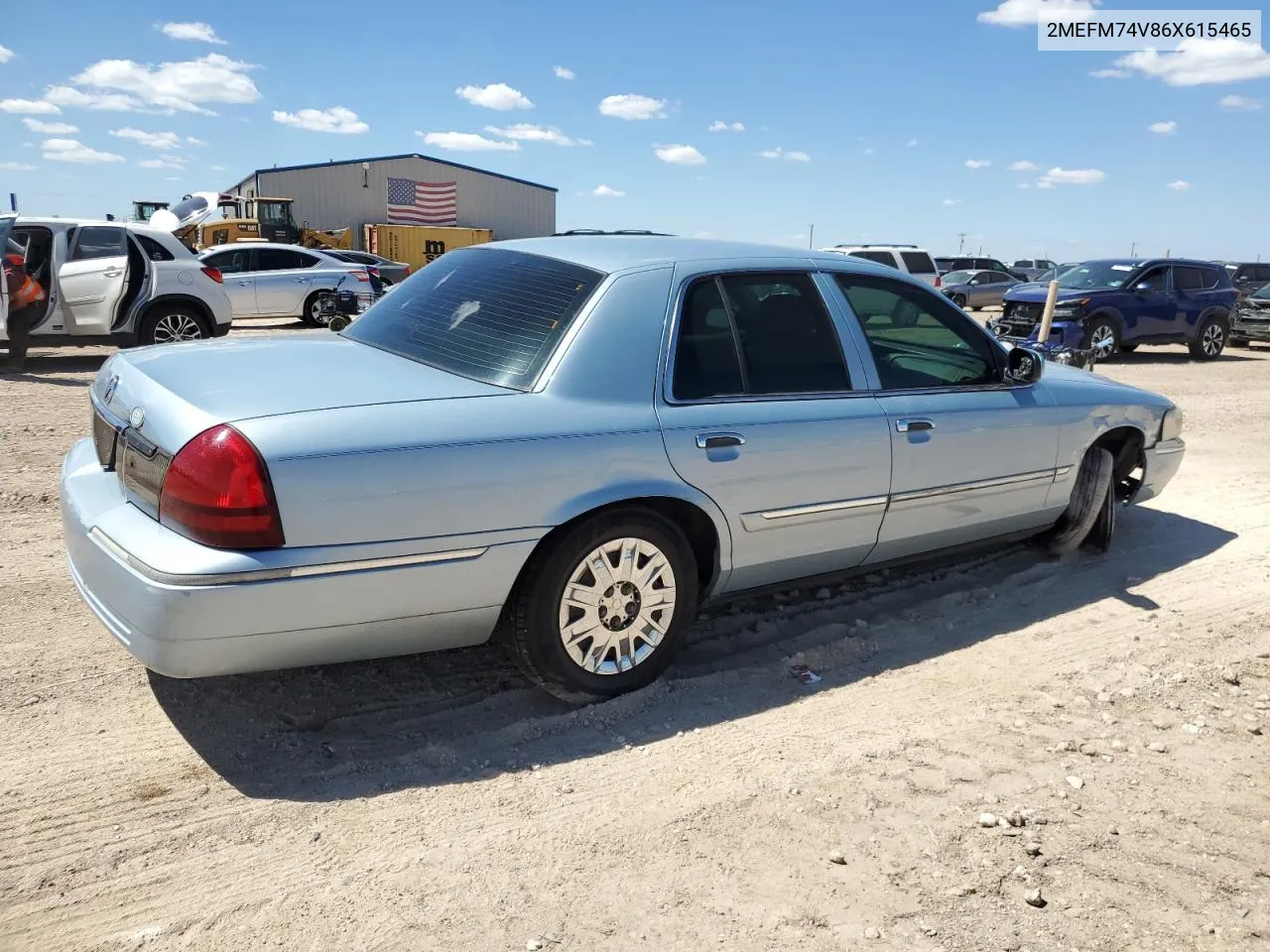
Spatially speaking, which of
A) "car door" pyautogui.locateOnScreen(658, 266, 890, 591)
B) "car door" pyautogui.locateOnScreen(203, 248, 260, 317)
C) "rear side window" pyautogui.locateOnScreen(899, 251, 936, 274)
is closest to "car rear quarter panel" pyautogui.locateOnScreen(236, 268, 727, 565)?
"car door" pyautogui.locateOnScreen(658, 266, 890, 591)

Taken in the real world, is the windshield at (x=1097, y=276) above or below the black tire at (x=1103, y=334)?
above

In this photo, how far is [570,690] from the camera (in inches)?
139

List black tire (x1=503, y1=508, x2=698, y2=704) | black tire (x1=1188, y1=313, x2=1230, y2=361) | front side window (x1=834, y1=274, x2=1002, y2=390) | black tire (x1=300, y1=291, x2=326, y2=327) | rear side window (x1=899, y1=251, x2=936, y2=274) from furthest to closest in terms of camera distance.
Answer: rear side window (x1=899, y1=251, x2=936, y2=274) < black tire (x1=1188, y1=313, x2=1230, y2=361) < black tire (x1=300, y1=291, x2=326, y2=327) < front side window (x1=834, y1=274, x2=1002, y2=390) < black tire (x1=503, y1=508, x2=698, y2=704)

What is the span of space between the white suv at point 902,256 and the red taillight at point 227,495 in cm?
1716

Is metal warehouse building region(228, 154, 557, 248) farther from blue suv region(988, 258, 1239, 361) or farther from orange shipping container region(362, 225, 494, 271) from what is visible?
blue suv region(988, 258, 1239, 361)

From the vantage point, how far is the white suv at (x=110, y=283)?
11016 millimetres

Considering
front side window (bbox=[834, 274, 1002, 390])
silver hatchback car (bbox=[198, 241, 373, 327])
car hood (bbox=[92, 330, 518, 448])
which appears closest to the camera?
car hood (bbox=[92, 330, 518, 448])

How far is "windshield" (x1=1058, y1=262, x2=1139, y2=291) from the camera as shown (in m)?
16.5

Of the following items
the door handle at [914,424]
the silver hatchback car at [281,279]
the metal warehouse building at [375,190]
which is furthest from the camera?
the metal warehouse building at [375,190]

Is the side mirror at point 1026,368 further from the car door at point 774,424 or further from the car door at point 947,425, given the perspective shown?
the car door at point 774,424

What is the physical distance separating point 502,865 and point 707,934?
0.59 metres

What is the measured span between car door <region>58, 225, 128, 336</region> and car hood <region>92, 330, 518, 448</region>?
852 cm

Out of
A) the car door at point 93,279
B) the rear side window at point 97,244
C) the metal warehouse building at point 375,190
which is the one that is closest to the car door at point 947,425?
the car door at point 93,279

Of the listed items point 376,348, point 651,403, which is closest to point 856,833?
point 651,403
